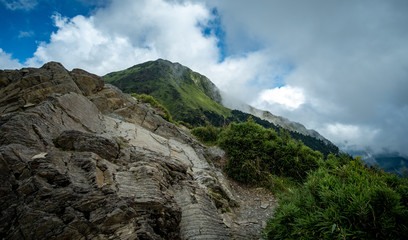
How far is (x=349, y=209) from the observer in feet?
13.5

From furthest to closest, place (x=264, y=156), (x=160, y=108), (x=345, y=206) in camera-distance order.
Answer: (x=160, y=108)
(x=264, y=156)
(x=345, y=206)

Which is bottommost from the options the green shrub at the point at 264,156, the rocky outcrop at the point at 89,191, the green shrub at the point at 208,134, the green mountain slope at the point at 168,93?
the rocky outcrop at the point at 89,191

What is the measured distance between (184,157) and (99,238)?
10153 millimetres

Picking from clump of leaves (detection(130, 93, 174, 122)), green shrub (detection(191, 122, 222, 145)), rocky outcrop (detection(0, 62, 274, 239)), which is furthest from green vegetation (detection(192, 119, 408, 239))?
clump of leaves (detection(130, 93, 174, 122))

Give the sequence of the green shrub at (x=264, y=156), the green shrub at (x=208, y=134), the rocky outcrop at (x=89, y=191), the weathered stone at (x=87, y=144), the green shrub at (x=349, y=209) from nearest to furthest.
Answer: the green shrub at (x=349, y=209) → the rocky outcrop at (x=89, y=191) → the weathered stone at (x=87, y=144) → the green shrub at (x=264, y=156) → the green shrub at (x=208, y=134)

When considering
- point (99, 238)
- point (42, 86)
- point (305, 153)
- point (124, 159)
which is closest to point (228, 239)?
point (99, 238)

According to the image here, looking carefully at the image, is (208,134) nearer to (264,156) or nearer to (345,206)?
(264,156)

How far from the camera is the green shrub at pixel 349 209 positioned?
3.76 m

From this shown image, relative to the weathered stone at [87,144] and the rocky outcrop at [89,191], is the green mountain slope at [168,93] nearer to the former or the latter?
the rocky outcrop at [89,191]

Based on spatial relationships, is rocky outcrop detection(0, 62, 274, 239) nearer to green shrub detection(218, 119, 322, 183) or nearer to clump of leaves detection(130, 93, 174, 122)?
green shrub detection(218, 119, 322, 183)

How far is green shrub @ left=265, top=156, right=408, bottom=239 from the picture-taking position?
3758mm

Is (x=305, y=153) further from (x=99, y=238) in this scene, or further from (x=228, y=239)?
(x=99, y=238)

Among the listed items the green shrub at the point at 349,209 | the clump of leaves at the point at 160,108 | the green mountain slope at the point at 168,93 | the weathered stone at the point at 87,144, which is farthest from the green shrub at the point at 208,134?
the green mountain slope at the point at 168,93

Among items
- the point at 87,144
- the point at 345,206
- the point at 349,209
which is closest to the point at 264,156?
the point at 345,206
